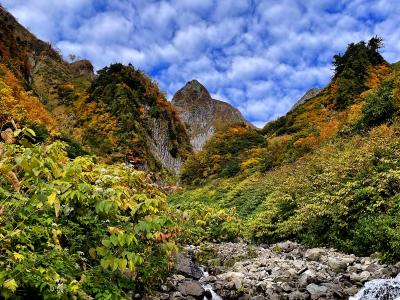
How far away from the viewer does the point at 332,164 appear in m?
17.6

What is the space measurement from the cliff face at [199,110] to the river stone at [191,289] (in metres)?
104

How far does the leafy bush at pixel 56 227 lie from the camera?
430cm

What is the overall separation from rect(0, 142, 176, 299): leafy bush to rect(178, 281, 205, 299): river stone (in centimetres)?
312

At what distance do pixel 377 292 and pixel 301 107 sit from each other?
4513cm

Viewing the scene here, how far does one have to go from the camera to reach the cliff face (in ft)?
378

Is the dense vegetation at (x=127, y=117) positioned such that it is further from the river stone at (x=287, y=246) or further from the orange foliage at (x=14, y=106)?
the river stone at (x=287, y=246)

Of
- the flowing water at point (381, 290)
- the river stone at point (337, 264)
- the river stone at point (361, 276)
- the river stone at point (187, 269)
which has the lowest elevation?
the flowing water at point (381, 290)

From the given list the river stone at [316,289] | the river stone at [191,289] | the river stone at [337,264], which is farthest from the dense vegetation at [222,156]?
the river stone at [191,289]

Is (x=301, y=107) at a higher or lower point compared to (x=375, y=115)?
higher

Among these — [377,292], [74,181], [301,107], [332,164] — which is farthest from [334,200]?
[301,107]

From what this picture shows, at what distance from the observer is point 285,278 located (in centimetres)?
1064

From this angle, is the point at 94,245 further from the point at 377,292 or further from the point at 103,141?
the point at 103,141

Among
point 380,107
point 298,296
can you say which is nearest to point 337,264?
point 298,296

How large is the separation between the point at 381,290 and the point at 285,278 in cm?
239
